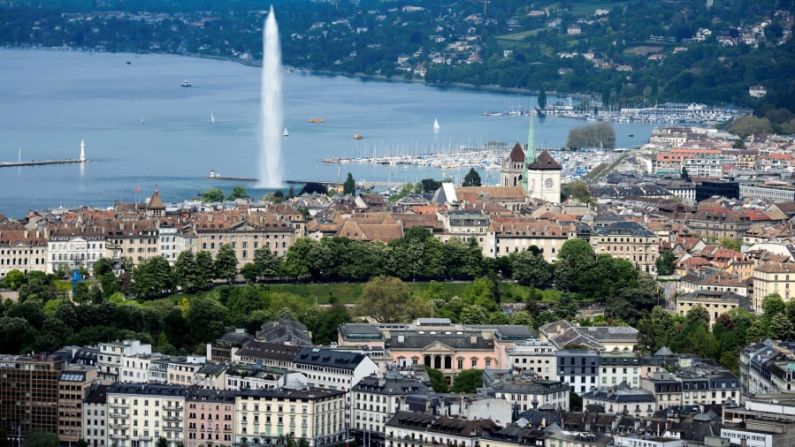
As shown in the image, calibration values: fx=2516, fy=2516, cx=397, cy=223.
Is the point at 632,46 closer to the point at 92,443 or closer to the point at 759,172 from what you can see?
the point at 759,172

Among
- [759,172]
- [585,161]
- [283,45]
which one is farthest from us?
[283,45]

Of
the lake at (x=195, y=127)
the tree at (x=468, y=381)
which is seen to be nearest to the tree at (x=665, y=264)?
the tree at (x=468, y=381)

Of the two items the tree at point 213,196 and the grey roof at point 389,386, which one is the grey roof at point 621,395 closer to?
the grey roof at point 389,386

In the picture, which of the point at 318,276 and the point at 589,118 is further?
the point at 589,118

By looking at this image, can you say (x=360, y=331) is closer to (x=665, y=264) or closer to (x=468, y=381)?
(x=468, y=381)

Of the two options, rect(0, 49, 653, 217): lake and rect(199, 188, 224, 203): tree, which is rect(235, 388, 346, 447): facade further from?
rect(0, 49, 653, 217): lake

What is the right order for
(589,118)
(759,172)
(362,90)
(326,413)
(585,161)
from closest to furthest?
1. (326,413)
2. (759,172)
3. (585,161)
4. (589,118)
5. (362,90)

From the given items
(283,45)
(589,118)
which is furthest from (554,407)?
(283,45)
